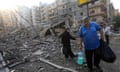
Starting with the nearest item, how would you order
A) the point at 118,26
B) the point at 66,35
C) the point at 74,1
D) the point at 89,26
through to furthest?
the point at 89,26 < the point at 66,35 < the point at 118,26 < the point at 74,1

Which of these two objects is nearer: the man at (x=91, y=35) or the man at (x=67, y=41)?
the man at (x=91, y=35)

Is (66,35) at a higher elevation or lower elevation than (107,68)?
higher

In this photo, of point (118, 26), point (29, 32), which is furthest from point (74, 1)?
point (29, 32)

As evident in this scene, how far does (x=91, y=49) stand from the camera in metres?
5.21

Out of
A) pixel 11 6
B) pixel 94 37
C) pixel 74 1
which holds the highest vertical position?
pixel 74 1

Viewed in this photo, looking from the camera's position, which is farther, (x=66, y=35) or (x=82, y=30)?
(x=66, y=35)

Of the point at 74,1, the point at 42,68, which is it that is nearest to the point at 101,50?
the point at 42,68

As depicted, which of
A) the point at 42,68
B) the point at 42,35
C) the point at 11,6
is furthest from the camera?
the point at 11,6

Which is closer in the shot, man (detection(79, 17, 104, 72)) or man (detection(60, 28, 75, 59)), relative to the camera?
man (detection(79, 17, 104, 72))

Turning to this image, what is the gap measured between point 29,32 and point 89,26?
21781 millimetres

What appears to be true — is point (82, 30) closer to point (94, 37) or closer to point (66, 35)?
point (94, 37)

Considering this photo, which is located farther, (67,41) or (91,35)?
(67,41)

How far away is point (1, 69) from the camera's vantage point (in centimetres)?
764

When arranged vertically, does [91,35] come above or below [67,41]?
above
